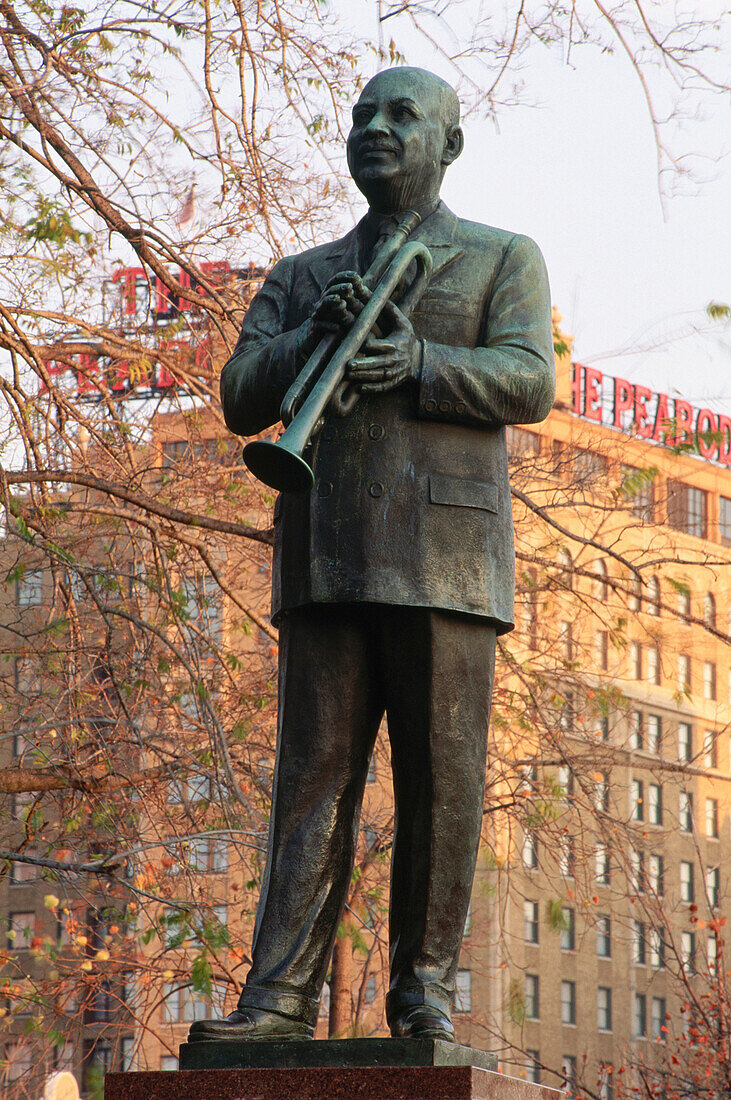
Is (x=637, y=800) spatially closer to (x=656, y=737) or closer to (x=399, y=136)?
(x=656, y=737)

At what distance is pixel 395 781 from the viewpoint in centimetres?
412

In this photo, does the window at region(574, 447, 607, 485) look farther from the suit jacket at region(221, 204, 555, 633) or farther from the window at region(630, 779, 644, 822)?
the suit jacket at region(221, 204, 555, 633)

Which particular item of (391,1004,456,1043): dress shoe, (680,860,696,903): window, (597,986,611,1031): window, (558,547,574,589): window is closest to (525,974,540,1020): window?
(597,986,611,1031): window

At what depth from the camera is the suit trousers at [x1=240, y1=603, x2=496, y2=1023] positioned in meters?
3.99

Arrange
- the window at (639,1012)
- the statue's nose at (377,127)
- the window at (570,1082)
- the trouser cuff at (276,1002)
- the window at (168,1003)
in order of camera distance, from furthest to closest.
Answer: the window at (639,1012) < the window at (168,1003) < the window at (570,1082) < the statue's nose at (377,127) < the trouser cuff at (276,1002)

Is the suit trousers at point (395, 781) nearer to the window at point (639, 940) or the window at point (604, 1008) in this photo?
the window at point (639, 940)

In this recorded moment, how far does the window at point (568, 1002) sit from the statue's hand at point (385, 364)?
49.4m

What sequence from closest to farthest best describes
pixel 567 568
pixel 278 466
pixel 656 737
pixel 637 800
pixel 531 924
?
pixel 278 466
pixel 567 568
pixel 637 800
pixel 656 737
pixel 531 924

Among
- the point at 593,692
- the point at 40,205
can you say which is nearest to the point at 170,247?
the point at 40,205

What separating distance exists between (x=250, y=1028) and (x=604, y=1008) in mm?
51003

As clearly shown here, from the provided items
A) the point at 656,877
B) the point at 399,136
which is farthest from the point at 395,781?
the point at 656,877

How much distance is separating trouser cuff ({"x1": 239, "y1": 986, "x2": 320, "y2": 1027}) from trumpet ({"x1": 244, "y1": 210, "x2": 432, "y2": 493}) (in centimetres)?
119

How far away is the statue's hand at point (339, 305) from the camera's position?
393 centimetres

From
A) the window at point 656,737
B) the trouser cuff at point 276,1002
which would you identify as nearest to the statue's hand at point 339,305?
the trouser cuff at point 276,1002
